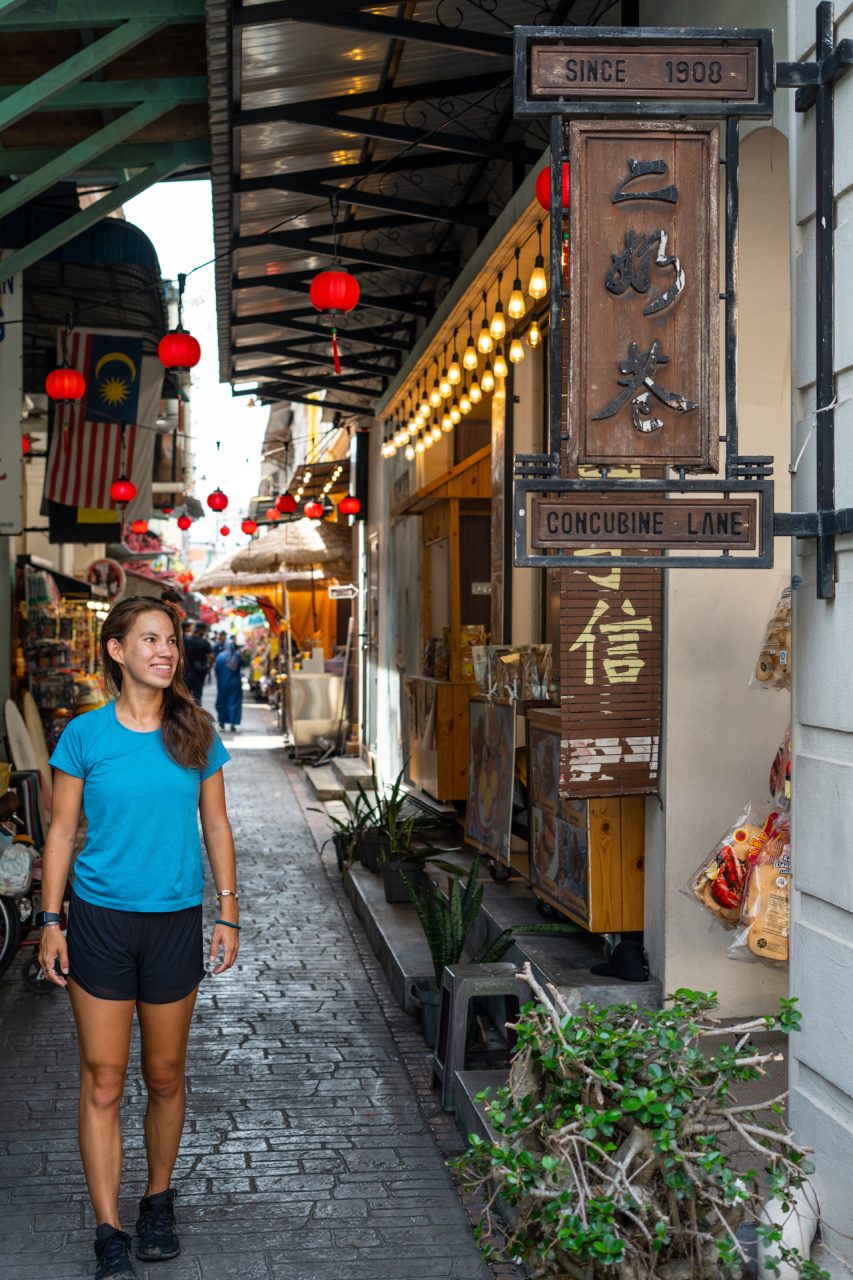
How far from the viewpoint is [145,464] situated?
49.6ft

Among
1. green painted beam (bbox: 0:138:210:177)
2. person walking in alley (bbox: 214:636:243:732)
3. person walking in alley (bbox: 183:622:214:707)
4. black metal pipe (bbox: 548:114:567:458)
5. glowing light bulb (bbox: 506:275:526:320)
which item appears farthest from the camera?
person walking in alley (bbox: 214:636:243:732)

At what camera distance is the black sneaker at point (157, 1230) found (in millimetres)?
4422

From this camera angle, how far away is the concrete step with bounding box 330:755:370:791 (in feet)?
56.4

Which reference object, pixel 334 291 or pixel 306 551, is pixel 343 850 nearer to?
pixel 334 291

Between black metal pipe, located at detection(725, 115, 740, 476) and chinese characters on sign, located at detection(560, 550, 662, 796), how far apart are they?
7.44 feet

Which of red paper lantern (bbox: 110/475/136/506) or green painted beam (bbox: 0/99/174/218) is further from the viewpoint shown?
red paper lantern (bbox: 110/475/136/506)

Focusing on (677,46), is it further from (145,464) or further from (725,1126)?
(145,464)

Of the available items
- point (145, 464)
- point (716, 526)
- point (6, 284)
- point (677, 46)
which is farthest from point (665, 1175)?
point (145, 464)

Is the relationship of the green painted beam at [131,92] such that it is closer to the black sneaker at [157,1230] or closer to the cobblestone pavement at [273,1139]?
the cobblestone pavement at [273,1139]

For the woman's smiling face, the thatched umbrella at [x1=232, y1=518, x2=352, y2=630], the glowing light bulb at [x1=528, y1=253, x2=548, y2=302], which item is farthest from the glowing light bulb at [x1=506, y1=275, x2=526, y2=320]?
the thatched umbrella at [x1=232, y1=518, x2=352, y2=630]

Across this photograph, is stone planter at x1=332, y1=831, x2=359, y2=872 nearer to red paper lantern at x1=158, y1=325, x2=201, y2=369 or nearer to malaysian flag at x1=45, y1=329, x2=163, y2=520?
red paper lantern at x1=158, y1=325, x2=201, y2=369

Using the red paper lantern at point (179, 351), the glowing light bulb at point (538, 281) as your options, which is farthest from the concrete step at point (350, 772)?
the glowing light bulb at point (538, 281)

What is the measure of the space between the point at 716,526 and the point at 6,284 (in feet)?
27.6

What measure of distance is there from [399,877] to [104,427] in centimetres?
726
